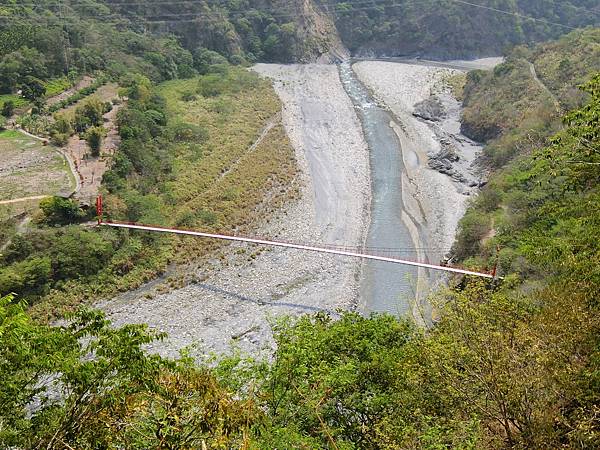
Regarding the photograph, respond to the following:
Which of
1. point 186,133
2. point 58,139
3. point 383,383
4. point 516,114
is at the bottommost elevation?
point 186,133

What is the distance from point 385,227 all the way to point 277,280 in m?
8.90

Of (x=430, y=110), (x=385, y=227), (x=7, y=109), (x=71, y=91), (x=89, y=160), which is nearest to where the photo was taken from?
(x=89, y=160)

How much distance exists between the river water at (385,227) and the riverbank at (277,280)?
77 cm

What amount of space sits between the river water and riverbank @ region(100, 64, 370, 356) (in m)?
0.77

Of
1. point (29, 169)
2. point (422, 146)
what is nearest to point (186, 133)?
point (29, 169)

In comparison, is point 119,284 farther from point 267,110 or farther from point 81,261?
point 267,110

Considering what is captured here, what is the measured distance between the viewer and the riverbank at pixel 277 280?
22516mm

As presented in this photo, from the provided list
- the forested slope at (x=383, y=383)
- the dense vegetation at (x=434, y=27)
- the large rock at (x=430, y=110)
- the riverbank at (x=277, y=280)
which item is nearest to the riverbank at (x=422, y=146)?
the large rock at (x=430, y=110)

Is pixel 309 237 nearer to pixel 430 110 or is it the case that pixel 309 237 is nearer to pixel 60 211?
pixel 60 211

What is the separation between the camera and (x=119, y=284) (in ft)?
82.1

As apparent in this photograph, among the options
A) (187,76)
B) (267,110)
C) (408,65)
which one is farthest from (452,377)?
(408,65)

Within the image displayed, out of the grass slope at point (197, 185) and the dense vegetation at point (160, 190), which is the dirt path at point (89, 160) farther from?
the grass slope at point (197, 185)

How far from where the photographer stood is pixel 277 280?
86.1ft

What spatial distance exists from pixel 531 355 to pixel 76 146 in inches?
1221
